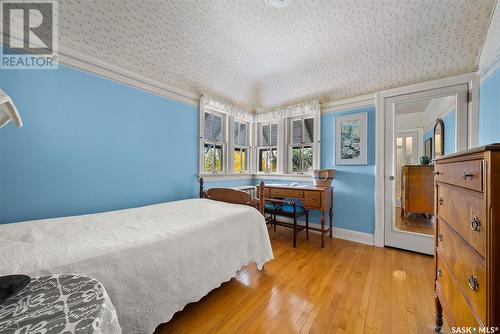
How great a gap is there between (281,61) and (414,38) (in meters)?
1.42

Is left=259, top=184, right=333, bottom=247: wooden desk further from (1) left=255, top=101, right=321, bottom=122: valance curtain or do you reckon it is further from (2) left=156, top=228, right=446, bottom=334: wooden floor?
(1) left=255, top=101, right=321, bottom=122: valance curtain

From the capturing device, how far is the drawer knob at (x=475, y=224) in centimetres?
77

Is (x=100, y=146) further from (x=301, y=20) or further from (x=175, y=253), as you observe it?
(x=301, y=20)

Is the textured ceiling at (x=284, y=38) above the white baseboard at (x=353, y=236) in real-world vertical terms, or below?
above

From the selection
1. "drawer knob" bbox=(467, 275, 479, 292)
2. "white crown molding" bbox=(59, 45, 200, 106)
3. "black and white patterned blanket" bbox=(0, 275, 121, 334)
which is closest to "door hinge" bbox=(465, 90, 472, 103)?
"drawer knob" bbox=(467, 275, 479, 292)

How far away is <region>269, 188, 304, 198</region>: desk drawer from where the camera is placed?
10.0ft

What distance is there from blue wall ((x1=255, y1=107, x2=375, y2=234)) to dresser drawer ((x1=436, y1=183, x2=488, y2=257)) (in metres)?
1.86

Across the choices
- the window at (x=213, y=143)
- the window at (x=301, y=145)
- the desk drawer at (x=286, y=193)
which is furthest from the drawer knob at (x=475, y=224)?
the window at (x=213, y=143)

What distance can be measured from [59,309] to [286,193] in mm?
2866

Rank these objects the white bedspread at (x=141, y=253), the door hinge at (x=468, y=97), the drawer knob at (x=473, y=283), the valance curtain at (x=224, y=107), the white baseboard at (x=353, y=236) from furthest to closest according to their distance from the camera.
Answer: the valance curtain at (x=224, y=107) → the white baseboard at (x=353, y=236) → the door hinge at (x=468, y=97) → the white bedspread at (x=141, y=253) → the drawer knob at (x=473, y=283)

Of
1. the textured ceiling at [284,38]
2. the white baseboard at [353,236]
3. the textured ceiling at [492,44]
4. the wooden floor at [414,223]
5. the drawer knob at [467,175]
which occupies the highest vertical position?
the textured ceiling at [284,38]

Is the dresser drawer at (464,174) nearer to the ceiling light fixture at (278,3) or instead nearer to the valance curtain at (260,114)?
the ceiling light fixture at (278,3)

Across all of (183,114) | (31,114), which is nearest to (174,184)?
(183,114)

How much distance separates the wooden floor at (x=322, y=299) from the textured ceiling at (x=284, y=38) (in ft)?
8.12
